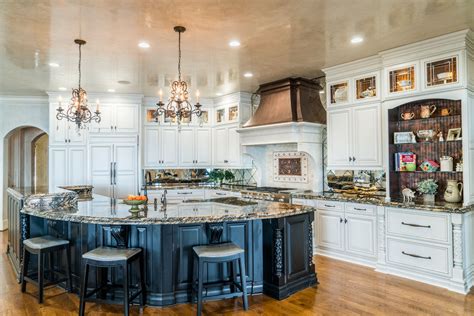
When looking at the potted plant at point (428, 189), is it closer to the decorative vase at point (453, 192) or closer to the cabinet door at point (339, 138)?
the decorative vase at point (453, 192)

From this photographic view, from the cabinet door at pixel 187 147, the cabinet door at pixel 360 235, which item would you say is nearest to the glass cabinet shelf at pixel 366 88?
the cabinet door at pixel 360 235

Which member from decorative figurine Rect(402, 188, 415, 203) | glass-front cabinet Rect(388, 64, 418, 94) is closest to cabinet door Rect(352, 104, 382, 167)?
glass-front cabinet Rect(388, 64, 418, 94)

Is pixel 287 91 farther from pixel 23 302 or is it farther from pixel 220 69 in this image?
pixel 23 302

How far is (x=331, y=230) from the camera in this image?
5082 mm

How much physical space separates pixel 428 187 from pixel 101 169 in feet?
19.4

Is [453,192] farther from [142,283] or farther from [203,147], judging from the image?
[203,147]

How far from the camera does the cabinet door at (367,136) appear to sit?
476 cm

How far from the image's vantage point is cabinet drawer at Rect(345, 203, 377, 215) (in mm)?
4576

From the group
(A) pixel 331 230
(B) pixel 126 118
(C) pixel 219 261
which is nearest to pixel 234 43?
(C) pixel 219 261

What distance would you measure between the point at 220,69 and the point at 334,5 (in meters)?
2.48

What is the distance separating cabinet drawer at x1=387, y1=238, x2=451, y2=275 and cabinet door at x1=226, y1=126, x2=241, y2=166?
3571mm

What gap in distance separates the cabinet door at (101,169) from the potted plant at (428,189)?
18.6 ft

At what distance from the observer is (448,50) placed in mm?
4016

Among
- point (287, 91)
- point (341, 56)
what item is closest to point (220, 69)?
point (287, 91)
